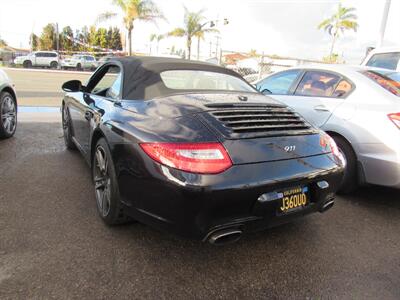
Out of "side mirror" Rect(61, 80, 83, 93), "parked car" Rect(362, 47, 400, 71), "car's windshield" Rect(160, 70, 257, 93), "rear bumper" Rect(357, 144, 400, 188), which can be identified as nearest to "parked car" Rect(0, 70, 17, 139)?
"side mirror" Rect(61, 80, 83, 93)

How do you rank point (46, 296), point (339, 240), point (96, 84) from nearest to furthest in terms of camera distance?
point (46, 296)
point (339, 240)
point (96, 84)

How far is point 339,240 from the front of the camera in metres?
2.85

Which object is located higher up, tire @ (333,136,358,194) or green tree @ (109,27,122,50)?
green tree @ (109,27,122,50)

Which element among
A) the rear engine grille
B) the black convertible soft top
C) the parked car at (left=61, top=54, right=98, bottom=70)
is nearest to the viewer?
the rear engine grille

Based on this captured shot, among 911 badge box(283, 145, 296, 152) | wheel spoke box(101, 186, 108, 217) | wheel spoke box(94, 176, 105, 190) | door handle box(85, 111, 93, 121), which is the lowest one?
wheel spoke box(101, 186, 108, 217)

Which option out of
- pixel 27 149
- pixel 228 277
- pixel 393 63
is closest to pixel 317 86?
pixel 228 277

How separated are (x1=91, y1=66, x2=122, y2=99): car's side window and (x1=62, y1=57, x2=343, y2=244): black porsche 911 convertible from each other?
0.05 meters

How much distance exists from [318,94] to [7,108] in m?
4.61

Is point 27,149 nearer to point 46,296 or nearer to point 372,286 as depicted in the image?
point 46,296

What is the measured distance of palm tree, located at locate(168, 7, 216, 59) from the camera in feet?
96.5

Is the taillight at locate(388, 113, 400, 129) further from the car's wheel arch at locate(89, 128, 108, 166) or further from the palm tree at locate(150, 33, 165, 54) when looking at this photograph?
the palm tree at locate(150, 33, 165, 54)

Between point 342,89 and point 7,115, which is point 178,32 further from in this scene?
point 342,89

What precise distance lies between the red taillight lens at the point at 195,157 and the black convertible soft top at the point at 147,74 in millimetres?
729

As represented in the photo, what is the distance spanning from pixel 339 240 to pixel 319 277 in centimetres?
64
